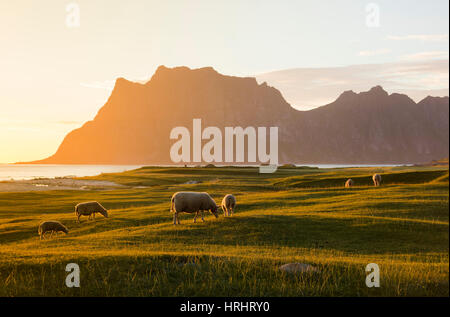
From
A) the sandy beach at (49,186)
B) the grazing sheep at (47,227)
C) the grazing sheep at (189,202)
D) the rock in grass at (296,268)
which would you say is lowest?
the grazing sheep at (47,227)

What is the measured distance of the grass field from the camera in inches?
452

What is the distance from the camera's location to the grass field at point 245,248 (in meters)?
11.5

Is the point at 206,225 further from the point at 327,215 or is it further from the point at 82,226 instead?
the point at 82,226

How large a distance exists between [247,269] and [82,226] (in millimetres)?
26726

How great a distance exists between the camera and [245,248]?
2127 centimetres

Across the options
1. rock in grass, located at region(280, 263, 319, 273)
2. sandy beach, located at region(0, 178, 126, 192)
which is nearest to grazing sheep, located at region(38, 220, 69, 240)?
rock in grass, located at region(280, 263, 319, 273)

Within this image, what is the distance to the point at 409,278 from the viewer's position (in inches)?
469

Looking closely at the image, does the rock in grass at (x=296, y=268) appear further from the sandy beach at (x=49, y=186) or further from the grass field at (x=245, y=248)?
the sandy beach at (x=49, y=186)

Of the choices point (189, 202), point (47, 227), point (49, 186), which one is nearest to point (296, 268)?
point (189, 202)

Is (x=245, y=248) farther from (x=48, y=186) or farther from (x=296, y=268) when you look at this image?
(x=48, y=186)

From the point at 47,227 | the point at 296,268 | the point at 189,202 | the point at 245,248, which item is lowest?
the point at 47,227

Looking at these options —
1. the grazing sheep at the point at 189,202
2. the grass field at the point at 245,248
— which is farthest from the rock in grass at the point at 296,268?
the grazing sheep at the point at 189,202
